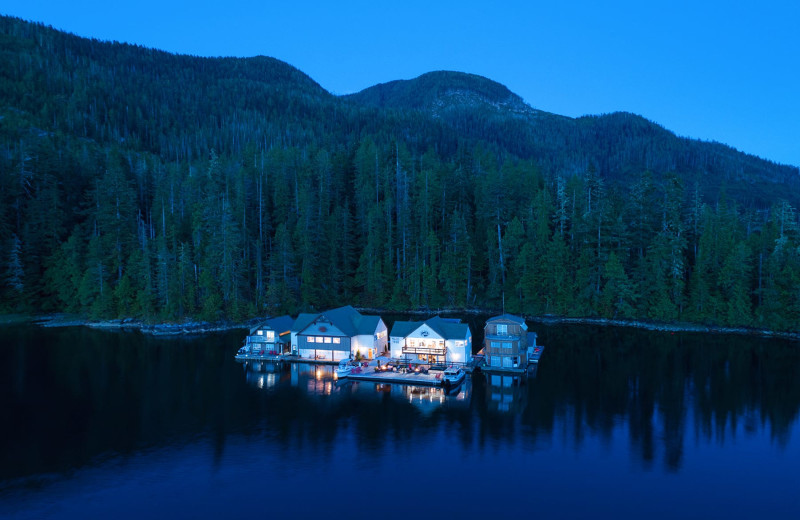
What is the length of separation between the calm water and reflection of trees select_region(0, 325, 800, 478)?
0.56 ft

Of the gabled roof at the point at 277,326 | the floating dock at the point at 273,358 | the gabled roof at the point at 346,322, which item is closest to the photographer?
the gabled roof at the point at 346,322

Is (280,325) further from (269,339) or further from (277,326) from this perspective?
(269,339)

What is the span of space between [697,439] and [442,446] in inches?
656

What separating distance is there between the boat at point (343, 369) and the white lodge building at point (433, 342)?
5085 millimetres

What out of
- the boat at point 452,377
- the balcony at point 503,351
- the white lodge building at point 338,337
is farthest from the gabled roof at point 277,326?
the balcony at point 503,351

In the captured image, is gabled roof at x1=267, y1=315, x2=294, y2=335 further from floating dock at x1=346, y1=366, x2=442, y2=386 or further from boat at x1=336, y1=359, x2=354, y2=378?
floating dock at x1=346, y1=366, x2=442, y2=386

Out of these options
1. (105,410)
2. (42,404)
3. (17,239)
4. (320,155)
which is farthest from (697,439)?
(17,239)

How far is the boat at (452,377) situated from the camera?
137 feet

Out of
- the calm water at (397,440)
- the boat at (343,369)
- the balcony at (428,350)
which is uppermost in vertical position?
the balcony at (428,350)

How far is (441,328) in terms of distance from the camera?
46.9 m

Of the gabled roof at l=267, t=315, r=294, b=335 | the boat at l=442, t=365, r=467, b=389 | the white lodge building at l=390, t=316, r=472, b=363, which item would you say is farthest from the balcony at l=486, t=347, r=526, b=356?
the gabled roof at l=267, t=315, r=294, b=335

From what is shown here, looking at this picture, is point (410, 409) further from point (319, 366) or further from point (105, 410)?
point (105, 410)

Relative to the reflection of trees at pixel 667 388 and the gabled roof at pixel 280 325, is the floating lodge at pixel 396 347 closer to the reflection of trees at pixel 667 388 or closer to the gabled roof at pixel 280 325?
the gabled roof at pixel 280 325

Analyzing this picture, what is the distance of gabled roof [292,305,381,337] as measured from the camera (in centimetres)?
4897
